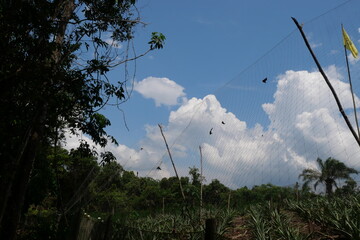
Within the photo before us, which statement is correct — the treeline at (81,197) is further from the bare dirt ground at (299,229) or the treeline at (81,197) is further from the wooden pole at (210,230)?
the wooden pole at (210,230)

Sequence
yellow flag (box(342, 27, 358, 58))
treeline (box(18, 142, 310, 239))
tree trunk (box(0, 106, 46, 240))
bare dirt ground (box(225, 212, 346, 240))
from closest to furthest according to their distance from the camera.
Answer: bare dirt ground (box(225, 212, 346, 240))
yellow flag (box(342, 27, 358, 58))
tree trunk (box(0, 106, 46, 240))
treeline (box(18, 142, 310, 239))

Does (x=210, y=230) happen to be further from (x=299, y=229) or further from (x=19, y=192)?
(x=19, y=192)

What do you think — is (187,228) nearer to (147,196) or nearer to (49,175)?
(49,175)

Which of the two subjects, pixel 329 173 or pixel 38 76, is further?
pixel 329 173

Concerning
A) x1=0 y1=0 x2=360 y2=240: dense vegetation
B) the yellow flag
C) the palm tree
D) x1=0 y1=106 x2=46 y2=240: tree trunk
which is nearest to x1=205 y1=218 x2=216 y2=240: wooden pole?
x1=0 y1=0 x2=360 y2=240: dense vegetation

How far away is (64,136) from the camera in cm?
1125

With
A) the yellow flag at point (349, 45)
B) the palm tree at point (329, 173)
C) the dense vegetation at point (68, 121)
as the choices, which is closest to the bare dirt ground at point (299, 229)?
the dense vegetation at point (68, 121)

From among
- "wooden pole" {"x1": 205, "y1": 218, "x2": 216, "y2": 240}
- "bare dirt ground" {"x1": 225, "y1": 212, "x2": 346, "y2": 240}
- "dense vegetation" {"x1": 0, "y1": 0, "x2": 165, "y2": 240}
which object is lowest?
"wooden pole" {"x1": 205, "y1": 218, "x2": 216, "y2": 240}

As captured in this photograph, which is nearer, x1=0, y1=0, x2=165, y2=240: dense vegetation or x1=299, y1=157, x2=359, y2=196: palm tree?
x1=0, y1=0, x2=165, y2=240: dense vegetation

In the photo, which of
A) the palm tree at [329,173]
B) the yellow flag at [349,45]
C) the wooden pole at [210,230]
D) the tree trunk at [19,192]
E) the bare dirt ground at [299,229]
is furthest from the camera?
the palm tree at [329,173]

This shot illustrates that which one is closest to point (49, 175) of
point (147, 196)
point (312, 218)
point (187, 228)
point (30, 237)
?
point (30, 237)

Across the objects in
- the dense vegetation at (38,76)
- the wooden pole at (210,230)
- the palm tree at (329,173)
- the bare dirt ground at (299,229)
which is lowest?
the wooden pole at (210,230)

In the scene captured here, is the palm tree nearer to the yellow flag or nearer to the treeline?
the treeline

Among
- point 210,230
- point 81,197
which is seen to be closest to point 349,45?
point 210,230
